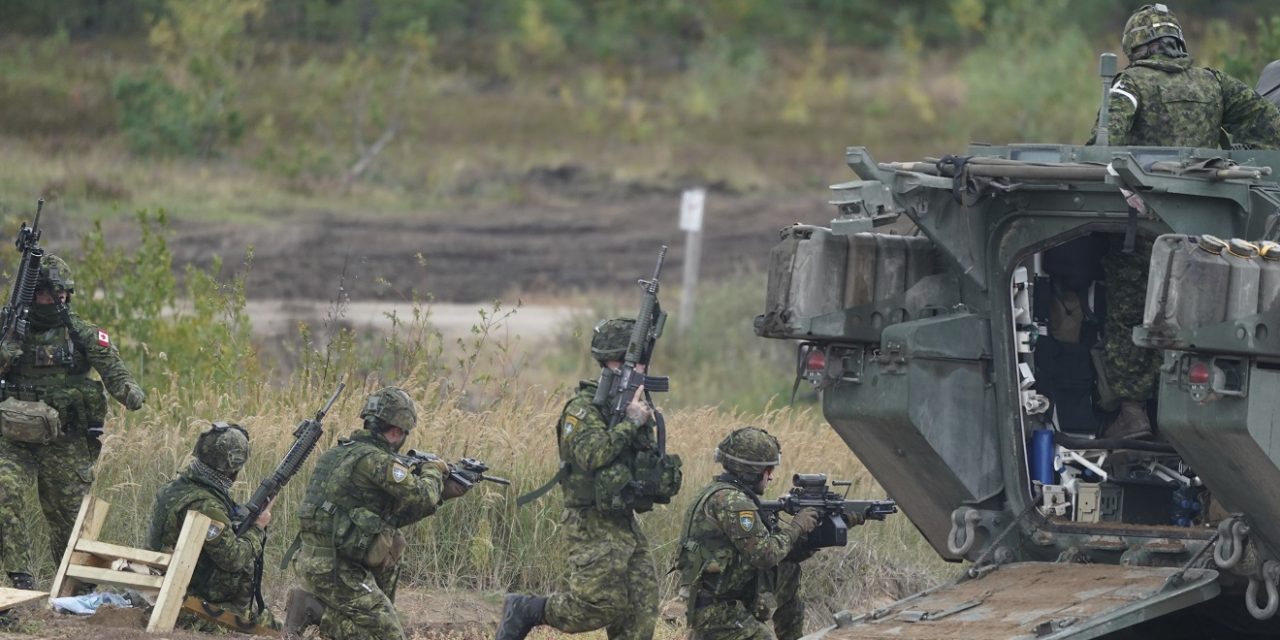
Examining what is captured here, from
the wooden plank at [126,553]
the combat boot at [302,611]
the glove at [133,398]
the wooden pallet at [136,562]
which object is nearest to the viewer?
the combat boot at [302,611]

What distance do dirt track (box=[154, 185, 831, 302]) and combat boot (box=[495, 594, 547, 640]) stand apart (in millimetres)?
12413

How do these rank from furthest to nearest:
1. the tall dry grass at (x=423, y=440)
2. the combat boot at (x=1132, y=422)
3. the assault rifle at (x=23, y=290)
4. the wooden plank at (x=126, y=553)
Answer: the tall dry grass at (x=423, y=440), the assault rifle at (x=23, y=290), the wooden plank at (x=126, y=553), the combat boot at (x=1132, y=422)

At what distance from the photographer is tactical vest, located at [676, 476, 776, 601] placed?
8.59 m

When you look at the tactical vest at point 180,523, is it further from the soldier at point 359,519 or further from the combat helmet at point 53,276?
the combat helmet at point 53,276

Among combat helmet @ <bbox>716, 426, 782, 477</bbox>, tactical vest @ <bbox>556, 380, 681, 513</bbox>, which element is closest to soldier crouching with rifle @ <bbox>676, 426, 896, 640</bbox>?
combat helmet @ <bbox>716, 426, 782, 477</bbox>

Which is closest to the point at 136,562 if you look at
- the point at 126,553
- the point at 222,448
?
the point at 126,553

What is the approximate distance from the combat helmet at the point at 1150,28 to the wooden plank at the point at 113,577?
506 centimetres

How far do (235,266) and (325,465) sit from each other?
1386cm

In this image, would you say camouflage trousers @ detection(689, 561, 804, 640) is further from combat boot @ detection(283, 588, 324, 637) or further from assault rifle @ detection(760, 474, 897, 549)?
combat boot @ detection(283, 588, 324, 637)

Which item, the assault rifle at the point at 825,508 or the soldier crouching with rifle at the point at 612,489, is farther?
the assault rifle at the point at 825,508

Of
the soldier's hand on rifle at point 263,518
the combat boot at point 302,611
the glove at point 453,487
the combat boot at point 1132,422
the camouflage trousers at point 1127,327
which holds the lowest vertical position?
the combat boot at point 302,611

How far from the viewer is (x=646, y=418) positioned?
879 centimetres

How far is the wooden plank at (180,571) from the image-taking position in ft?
29.7

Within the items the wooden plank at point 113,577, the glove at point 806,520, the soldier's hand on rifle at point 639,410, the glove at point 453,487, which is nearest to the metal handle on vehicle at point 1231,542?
the glove at point 806,520
